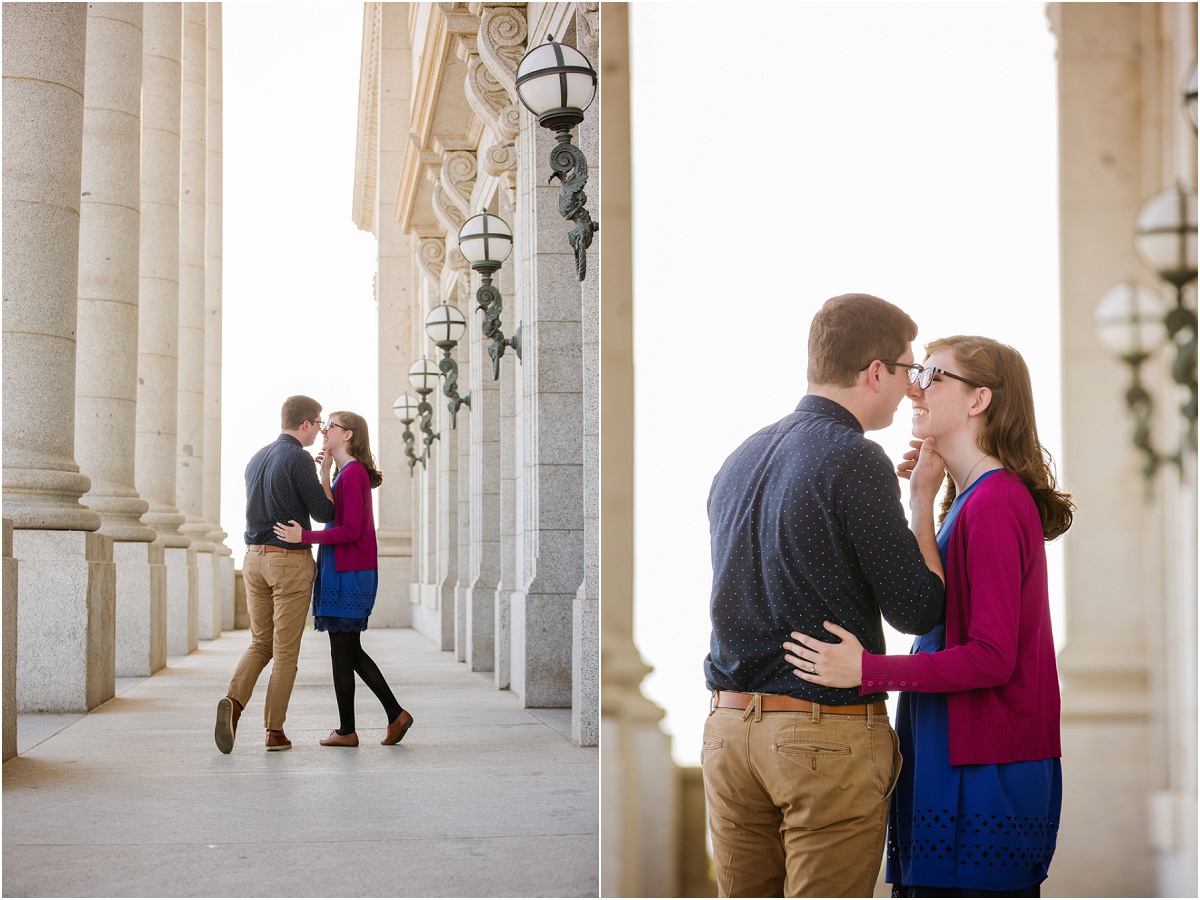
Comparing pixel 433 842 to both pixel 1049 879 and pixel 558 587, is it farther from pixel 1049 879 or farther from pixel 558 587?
pixel 558 587

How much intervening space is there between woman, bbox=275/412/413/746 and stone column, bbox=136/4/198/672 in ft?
28.0

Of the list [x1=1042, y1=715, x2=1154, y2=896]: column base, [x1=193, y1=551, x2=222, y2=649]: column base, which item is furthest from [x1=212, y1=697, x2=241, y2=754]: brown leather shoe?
[x1=193, y1=551, x2=222, y2=649]: column base

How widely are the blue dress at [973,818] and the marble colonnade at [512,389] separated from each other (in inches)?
154

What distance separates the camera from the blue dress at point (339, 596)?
7.74m

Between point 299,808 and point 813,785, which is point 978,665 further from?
point 299,808

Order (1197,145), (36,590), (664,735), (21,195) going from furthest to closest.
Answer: (36,590), (21,195), (1197,145), (664,735)

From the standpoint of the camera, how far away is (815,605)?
103 inches

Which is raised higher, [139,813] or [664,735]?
[664,735]

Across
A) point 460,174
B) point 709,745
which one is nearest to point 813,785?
point 709,745

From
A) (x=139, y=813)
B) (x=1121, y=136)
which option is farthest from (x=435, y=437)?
(x=1121, y=136)

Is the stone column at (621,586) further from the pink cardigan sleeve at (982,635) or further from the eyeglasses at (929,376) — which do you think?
the eyeglasses at (929,376)

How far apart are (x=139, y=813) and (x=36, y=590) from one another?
375cm

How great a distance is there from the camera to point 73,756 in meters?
7.48

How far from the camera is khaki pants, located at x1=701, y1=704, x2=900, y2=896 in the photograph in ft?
8.35
